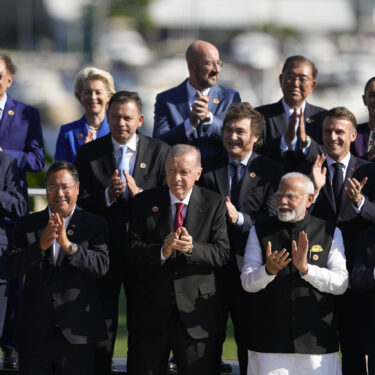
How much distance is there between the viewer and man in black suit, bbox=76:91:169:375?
250 inches

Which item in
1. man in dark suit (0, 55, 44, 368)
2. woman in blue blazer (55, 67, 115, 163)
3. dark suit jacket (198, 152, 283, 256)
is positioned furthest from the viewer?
woman in blue blazer (55, 67, 115, 163)

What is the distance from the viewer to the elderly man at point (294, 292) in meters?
5.80

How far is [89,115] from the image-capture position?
7.14m

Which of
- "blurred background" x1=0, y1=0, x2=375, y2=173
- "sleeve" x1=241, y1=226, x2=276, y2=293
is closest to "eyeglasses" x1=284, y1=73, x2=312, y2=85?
"sleeve" x1=241, y1=226, x2=276, y2=293

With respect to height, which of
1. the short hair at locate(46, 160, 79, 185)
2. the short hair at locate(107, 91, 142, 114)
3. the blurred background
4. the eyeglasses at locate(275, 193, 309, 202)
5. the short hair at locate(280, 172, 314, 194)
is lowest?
the eyeglasses at locate(275, 193, 309, 202)

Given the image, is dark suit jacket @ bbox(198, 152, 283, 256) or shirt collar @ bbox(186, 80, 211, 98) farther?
shirt collar @ bbox(186, 80, 211, 98)

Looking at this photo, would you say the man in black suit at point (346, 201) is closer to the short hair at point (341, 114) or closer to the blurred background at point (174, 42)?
the short hair at point (341, 114)

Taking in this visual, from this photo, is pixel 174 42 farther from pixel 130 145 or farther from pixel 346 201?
pixel 346 201

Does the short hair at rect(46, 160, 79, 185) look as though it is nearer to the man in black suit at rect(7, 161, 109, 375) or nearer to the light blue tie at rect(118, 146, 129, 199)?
the man in black suit at rect(7, 161, 109, 375)

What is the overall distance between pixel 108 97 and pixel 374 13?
197ft

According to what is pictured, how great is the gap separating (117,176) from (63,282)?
2.80 ft

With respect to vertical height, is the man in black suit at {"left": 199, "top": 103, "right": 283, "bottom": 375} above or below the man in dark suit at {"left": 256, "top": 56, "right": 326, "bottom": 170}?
below

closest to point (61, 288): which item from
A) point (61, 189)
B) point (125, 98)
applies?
point (61, 189)

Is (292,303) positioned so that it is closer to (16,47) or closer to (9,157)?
(9,157)
